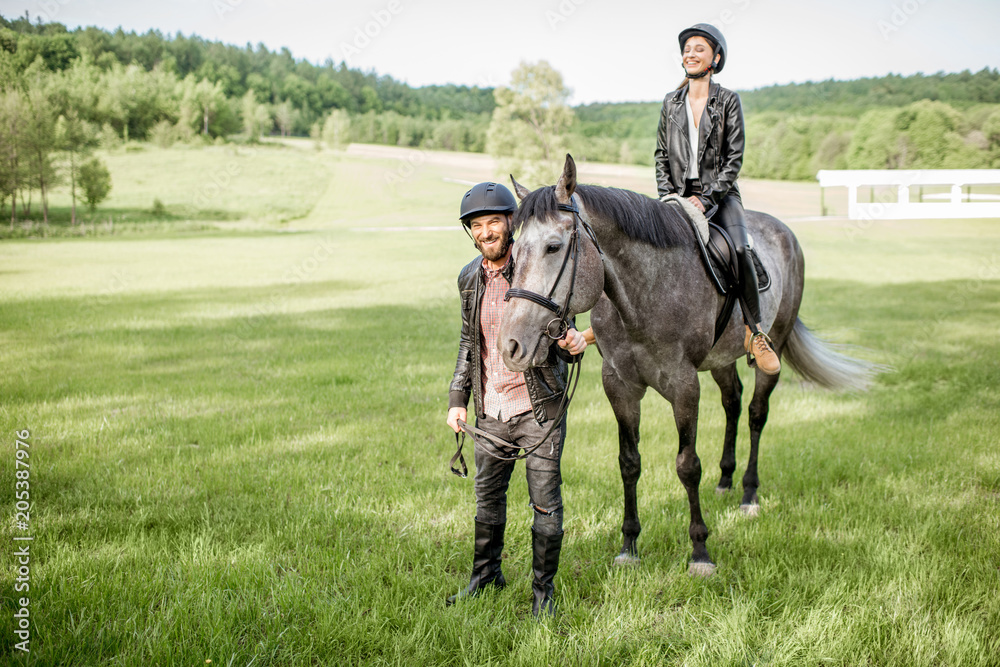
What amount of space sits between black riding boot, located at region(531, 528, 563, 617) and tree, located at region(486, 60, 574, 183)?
51294 millimetres

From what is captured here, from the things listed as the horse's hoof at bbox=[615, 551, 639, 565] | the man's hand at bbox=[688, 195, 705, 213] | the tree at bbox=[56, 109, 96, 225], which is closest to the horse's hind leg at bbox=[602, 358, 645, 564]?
the horse's hoof at bbox=[615, 551, 639, 565]

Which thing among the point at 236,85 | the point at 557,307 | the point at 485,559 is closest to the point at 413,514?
the point at 485,559

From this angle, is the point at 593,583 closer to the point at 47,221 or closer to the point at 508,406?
the point at 508,406

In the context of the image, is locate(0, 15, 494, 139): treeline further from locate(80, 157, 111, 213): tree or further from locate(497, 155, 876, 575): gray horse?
locate(497, 155, 876, 575): gray horse

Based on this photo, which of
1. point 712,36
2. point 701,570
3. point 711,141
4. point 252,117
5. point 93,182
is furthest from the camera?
point 252,117

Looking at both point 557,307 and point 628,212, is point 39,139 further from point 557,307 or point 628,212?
point 557,307

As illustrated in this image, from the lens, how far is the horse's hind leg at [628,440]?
3.78 meters

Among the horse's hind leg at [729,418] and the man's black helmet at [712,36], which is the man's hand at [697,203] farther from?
the horse's hind leg at [729,418]

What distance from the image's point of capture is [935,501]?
4.43 meters

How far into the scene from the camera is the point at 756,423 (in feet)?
17.2

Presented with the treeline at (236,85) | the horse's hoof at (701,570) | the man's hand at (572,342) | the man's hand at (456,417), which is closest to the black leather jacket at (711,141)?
the man's hand at (572,342)

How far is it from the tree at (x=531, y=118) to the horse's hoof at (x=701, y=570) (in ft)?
167

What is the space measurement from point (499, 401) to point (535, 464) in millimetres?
380

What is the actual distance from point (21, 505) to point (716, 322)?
5.00 meters
